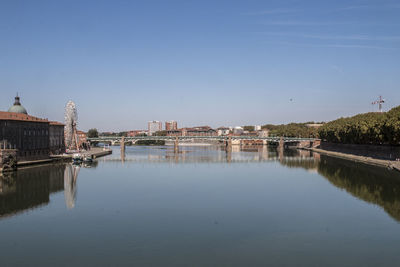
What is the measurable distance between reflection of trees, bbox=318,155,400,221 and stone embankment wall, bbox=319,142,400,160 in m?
8.01

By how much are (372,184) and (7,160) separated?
49.7 metres

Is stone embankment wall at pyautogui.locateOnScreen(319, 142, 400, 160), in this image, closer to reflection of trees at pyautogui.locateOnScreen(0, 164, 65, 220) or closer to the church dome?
reflection of trees at pyautogui.locateOnScreen(0, 164, 65, 220)

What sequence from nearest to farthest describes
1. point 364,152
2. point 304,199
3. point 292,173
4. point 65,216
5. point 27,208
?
point 65,216 < point 27,208 < point 304,199 < point 292,173 < point 364,152

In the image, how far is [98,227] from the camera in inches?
1043

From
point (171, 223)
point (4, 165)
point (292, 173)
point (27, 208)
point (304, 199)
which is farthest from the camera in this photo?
point (292, 173)

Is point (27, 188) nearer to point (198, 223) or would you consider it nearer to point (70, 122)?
point (198, 223)

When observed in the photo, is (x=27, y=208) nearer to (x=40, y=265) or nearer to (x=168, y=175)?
(x=40, y=265)

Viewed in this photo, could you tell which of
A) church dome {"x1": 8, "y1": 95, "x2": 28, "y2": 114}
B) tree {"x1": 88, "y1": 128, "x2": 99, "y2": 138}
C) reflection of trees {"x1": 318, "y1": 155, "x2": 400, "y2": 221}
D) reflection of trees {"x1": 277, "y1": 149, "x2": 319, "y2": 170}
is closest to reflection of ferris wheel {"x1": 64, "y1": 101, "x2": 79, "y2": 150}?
church dome {"x1": 8, "y1": 95, "x2": 28, "y2": 114}

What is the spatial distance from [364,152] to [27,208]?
236 ft

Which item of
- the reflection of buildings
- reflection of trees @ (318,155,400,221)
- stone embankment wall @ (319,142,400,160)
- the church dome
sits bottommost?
reflection of trees @ (318,155,400,221)

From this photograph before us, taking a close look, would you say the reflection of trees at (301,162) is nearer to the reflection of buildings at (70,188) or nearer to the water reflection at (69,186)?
the water reflection at (69,186)

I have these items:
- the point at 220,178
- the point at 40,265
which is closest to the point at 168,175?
the point at 220,178

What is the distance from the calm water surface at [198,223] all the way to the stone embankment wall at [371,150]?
2057cm

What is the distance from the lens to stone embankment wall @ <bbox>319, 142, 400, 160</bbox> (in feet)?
226
